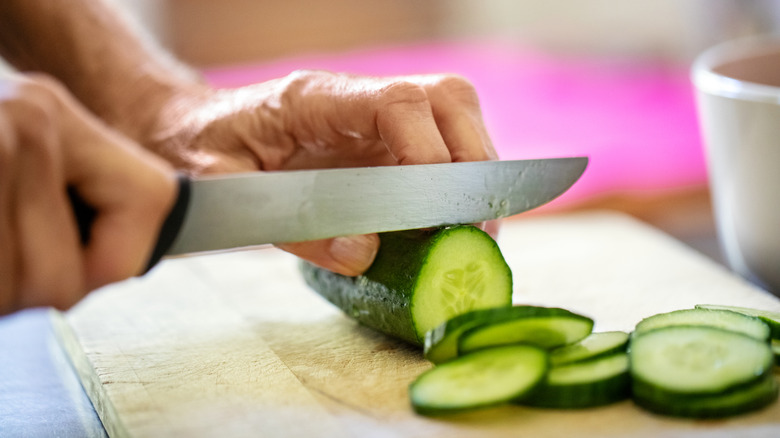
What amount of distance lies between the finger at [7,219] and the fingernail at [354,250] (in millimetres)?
711

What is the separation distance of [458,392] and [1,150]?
0.83 metres

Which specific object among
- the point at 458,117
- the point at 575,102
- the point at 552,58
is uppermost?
the point at 458,117

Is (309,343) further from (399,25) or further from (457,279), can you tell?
(399,25)

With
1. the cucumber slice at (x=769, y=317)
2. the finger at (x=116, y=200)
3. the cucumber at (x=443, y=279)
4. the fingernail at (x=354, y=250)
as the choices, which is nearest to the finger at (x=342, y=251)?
the fingernail at (x=354, y=250)

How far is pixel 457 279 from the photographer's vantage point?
161 cm

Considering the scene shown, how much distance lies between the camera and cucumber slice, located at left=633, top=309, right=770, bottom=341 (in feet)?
4.86

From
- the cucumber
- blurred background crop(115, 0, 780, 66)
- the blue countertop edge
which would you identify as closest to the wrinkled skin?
the cucumber

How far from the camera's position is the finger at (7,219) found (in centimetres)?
112

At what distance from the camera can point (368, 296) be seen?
177cm

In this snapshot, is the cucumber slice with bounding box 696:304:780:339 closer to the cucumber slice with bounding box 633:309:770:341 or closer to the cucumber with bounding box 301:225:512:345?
the cucumber slice with bounding box 633:309:770:341

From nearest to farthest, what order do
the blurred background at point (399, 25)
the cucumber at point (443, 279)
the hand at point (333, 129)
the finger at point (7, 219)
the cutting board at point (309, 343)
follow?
the finger at point (7, 219)
the cutting board at point (309, 343)
the cucumber at point (443, 279)
the hand at point (333, 129)
the blurred background at point (399, 25)

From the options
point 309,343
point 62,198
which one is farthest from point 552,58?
point 62,198

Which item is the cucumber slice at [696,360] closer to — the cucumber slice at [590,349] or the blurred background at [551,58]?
the cucumber slice at [590,349]

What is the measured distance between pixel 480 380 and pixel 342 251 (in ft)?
1.68
